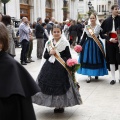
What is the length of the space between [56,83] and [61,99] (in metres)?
0.25

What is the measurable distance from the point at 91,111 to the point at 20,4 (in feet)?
87.0

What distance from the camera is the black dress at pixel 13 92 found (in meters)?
2.28

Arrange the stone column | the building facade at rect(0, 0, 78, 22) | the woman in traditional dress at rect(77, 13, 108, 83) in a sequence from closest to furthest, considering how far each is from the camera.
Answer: the woman in traditional dress at rect(77, 13, 108, 83) < the stone column < the building facade at rect(0, 0, 78, 22)

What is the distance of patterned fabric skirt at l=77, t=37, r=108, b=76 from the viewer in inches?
293

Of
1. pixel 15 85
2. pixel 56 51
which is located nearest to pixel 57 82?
pixel 56 51

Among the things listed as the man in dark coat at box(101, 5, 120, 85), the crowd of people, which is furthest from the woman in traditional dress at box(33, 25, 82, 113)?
the man in dark coat at box(101, 5, 120, 85)

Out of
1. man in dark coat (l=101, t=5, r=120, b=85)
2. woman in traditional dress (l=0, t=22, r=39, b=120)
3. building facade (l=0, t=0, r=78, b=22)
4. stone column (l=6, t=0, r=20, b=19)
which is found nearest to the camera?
woman in traditional dress (l=0, t=22, r=39, b=120)

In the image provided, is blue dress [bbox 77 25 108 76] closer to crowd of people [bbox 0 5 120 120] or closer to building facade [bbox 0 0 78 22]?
crowd of people [bbox 0 5 120 120]

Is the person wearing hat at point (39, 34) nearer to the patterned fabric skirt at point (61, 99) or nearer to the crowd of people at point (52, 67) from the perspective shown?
the crowd of people at point (52, 67)

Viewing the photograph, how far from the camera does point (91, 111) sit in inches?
198

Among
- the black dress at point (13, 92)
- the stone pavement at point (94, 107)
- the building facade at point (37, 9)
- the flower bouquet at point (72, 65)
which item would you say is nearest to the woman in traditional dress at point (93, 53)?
the stone pavement at point (94, 107)

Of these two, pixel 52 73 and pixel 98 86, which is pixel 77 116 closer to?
pixel 52 73

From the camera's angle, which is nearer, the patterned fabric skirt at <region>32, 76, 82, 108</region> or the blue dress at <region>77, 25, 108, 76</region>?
the patterned fabric skirt at <region>32, 76, 82, 108</region>

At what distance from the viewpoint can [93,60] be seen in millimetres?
7457
